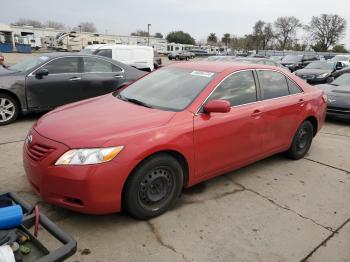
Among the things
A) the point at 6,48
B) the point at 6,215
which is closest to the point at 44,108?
the point at 6,215

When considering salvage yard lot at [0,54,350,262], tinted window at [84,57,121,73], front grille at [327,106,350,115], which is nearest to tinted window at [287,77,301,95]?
salvage yard lot at [0,54,350,262]

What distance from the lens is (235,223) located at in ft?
11.0

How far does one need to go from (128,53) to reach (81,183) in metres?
11.2

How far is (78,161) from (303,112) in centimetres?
347

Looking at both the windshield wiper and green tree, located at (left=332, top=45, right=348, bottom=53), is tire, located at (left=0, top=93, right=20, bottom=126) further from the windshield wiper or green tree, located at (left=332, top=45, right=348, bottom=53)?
green tree, located at (left=332, top=45, right=348, bottom=53)

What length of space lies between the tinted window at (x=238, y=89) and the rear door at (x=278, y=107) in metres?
0.21

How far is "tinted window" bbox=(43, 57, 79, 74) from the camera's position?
7.09 m

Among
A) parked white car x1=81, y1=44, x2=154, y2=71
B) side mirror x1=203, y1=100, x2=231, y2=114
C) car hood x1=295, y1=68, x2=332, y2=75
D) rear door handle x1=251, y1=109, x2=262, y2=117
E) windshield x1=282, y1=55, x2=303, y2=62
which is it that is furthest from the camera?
windshield x1=282, y1=55, x2=303, y2=62

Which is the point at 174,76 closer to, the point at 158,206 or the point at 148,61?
the point at 158,206

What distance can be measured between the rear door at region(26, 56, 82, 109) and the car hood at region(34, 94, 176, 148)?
3.38m

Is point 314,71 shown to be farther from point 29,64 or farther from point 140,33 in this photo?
point 140,33

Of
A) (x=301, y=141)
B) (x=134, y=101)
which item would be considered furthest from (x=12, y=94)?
(x=301, y=141)

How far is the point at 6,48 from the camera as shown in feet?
153

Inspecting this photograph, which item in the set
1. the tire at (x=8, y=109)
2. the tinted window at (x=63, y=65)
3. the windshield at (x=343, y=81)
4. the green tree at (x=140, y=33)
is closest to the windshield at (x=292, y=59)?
the windshield at (x=343, y=81)
